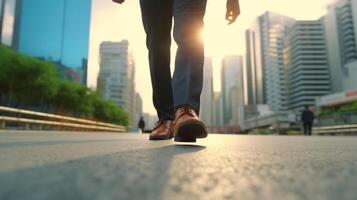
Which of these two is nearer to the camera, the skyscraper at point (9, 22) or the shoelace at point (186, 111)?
the shoelace at point (186, 111)

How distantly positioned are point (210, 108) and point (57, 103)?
150 meters

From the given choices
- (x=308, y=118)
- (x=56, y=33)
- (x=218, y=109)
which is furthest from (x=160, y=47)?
(x=218, y=109)

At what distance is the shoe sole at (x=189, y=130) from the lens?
167 cm

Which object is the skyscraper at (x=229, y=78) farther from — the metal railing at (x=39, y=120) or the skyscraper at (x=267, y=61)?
the metal railing at (x=39, y=120)

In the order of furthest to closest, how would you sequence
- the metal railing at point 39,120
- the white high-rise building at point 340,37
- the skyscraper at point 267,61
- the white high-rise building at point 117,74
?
the skyscraper at point 267,61 < the white high-rise building at point 117,74 < the white high-rise building at point 340,37 < the metal railing at point 39,120

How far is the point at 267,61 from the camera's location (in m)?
128

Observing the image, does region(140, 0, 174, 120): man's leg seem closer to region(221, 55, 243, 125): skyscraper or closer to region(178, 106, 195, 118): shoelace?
region(178, 106, 195, 118): shoelace

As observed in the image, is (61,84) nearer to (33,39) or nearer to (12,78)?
(12,78)

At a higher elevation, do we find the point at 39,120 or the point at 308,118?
the point at 308,118

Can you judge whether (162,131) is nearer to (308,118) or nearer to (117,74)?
(308,118)

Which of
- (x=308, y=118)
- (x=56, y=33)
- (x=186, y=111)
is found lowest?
(x=186, y=111)

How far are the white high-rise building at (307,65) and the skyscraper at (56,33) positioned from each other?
6276cm

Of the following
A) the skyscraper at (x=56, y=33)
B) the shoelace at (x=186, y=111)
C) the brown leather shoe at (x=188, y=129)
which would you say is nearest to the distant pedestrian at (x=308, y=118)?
the shoelace at (x=186, y=111)

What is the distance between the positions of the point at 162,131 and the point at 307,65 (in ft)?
338
